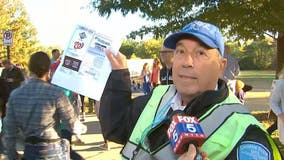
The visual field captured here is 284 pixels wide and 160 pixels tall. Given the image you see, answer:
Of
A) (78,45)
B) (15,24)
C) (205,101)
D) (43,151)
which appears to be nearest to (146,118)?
(205,101)

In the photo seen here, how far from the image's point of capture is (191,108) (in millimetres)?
2152

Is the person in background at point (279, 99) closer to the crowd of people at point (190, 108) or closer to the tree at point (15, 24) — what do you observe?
the crowd of people at point (190, 108)

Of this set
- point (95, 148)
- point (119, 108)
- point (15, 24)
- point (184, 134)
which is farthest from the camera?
point (15, 24)

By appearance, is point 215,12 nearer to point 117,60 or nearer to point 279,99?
point 279,99

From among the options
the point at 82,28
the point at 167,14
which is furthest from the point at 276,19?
the point at 82,28

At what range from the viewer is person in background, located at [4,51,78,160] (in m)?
4.86

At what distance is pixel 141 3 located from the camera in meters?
11.0

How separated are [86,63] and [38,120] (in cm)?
209

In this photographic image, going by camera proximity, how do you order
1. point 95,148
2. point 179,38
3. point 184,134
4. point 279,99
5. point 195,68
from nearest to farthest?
point 184,134 → point 195,68 → point 179,38 → point 279,99 → point 95,148

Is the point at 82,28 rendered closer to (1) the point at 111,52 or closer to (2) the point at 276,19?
(1) the point at 111,52

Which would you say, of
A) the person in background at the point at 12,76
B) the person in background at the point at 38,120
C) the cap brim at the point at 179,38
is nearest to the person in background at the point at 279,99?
the person in background at the point at 38,120

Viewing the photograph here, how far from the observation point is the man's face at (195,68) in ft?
7.41

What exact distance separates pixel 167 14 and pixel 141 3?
2.34 feet

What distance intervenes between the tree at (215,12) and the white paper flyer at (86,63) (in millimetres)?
8069
